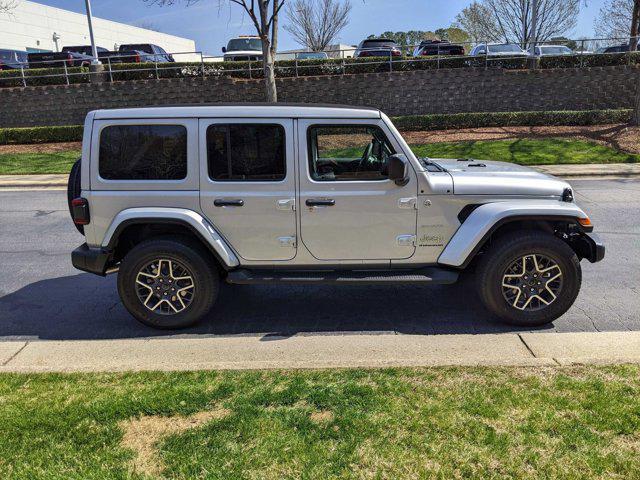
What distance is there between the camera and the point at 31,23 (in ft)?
177

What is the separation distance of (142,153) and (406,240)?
2.48m

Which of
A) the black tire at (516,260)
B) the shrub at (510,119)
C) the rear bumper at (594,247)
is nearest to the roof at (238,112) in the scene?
the black tire at (516,260)

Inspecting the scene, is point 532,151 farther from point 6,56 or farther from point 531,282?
point 6,56

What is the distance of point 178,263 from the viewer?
188 inches

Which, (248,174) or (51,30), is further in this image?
(51,30)

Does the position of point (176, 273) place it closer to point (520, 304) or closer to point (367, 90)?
point (520, 304)

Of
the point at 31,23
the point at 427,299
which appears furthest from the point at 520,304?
the point at 31,23

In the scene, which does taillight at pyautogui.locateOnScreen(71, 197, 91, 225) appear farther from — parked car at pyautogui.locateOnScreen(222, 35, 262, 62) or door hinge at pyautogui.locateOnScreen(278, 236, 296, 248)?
parked car at pyautogui.locateOnScreen(222, 35, 262, 62)

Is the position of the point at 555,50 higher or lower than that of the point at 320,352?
higher

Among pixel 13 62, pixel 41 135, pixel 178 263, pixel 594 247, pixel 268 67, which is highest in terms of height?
pixel 13 62

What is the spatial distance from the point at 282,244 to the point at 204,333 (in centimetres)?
110

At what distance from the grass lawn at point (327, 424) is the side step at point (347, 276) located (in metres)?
1.06

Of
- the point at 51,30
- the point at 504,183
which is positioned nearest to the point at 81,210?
the point at 504,183

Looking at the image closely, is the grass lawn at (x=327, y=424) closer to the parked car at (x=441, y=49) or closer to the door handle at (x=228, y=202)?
the door handle at (x=228, y=202)
